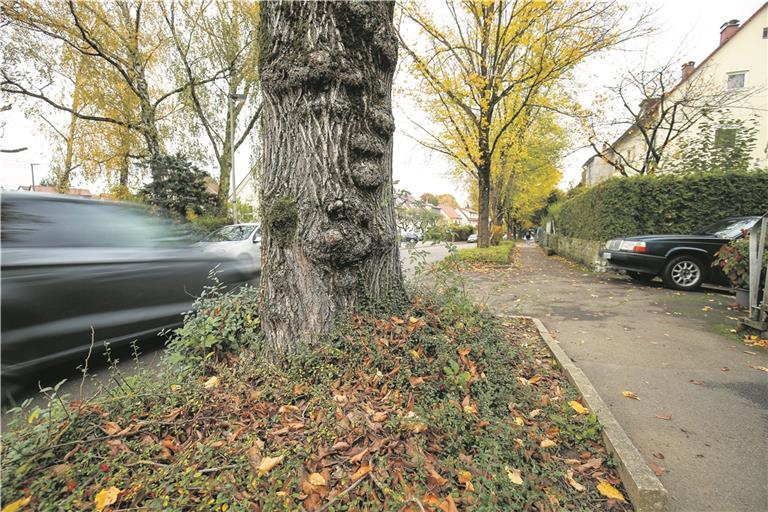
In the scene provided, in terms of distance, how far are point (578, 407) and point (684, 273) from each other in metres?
6.79

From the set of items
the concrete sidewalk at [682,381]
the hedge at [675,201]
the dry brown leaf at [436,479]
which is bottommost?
the concrete sidewalk at [682,381]

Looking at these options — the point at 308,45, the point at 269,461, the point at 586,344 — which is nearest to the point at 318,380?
the point at 269,461

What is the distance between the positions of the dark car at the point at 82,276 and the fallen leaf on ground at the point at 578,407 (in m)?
3.96

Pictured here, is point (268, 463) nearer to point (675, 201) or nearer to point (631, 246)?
point (631, 246)

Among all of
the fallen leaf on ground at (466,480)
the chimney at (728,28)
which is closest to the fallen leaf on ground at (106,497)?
the fallen leaf on ground at (466,480)

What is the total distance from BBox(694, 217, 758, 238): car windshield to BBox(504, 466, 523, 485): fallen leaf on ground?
7.84 meters

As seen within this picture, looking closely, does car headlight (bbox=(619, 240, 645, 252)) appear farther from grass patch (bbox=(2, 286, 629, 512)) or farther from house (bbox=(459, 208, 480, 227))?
house (bbox=(459, 208, 480, 227))

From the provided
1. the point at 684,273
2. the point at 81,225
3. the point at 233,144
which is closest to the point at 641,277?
the point at 684,273

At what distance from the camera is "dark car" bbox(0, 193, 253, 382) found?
103 inches

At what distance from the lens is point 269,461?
63.4 inches

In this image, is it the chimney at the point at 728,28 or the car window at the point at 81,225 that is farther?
the chimney at the point at 728,28

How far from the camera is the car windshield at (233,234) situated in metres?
8.19

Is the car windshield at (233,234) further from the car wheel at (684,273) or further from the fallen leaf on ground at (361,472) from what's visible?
the car wheel at (684,273)

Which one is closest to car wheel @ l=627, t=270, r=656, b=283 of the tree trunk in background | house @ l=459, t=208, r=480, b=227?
the tree trunk in background
